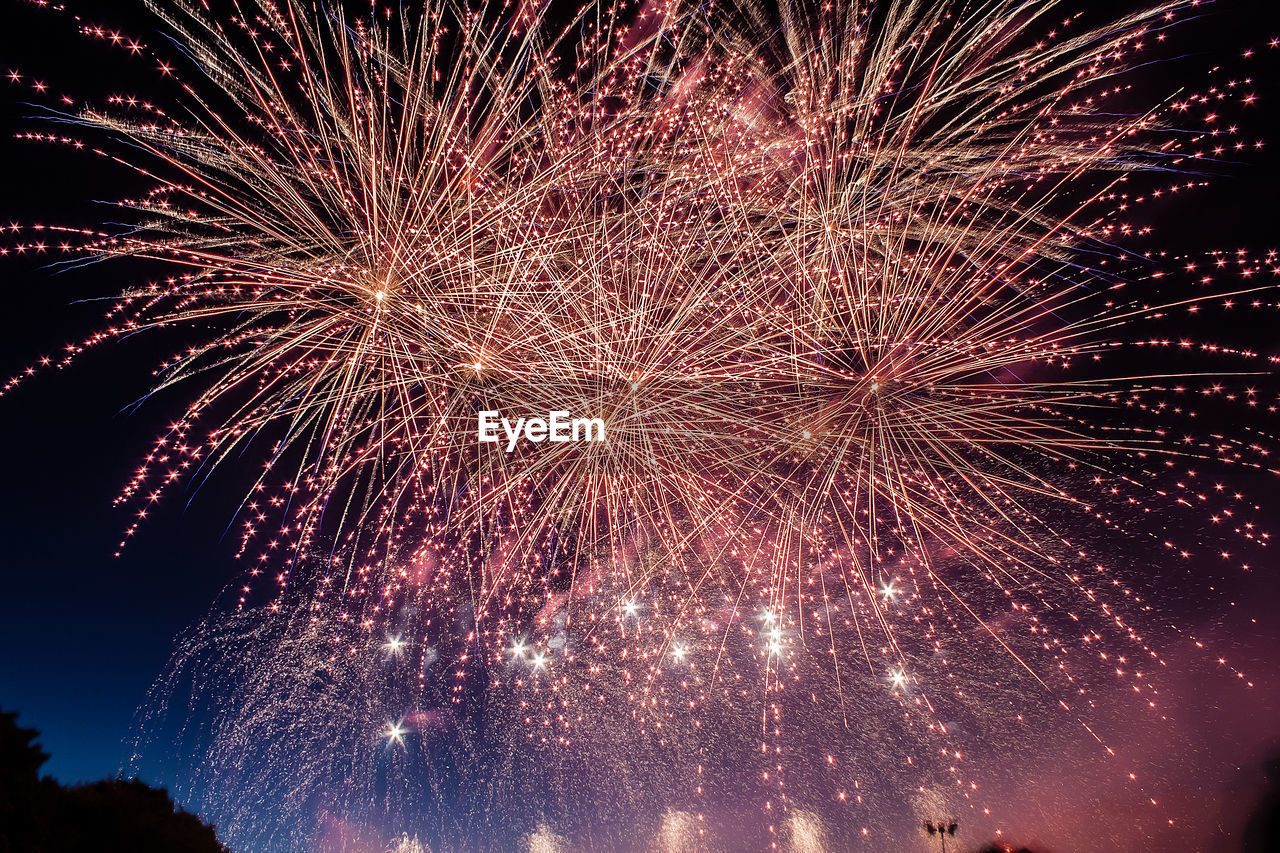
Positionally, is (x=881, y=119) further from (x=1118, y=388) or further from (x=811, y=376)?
(x=1118, y=388)

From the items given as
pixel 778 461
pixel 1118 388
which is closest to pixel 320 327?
pixel 778 461

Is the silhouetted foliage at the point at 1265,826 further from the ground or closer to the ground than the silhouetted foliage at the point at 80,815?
closer to the ground

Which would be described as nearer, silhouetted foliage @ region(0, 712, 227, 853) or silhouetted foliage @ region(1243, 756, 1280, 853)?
silhouetted foliage @ region(0, 712, 227, 853)

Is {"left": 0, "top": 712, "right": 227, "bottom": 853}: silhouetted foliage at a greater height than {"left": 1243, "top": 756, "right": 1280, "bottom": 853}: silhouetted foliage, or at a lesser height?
greater

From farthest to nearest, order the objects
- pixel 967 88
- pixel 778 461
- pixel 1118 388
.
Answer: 1. pixel 778 461
2. pixel 1118 388
3. pixel 967 88
